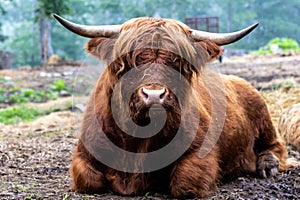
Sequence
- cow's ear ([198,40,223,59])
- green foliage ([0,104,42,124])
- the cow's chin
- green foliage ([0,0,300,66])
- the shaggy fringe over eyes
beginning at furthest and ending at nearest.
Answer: green foliage ([0,0,300,66])
green foliage ([0,104,42,124])
cow's ear ([198,40,223,59])
the shaggy fringe over eyes
the cow's chin

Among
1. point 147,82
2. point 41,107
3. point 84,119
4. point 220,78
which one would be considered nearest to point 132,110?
point 147,82

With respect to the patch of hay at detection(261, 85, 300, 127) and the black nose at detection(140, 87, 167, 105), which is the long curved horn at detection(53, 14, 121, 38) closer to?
the black nose at detection(140, 87, 167, 105)

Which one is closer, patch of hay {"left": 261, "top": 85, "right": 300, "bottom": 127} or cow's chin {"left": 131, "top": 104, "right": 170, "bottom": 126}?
cow's chin {"left": 131, "top": 104, "right": 170, "bottom": 126}

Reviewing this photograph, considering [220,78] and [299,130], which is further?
[299,130]

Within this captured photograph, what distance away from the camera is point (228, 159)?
15.2 ft

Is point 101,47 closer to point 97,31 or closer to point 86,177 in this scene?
point 97,31

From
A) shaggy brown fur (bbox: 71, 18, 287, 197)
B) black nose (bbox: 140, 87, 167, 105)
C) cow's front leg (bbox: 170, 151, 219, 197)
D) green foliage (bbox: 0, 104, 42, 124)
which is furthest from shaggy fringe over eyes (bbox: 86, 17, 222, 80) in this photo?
green foliage (bbox: 0, 104, 42, 124)

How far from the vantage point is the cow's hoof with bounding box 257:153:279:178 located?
4977mm

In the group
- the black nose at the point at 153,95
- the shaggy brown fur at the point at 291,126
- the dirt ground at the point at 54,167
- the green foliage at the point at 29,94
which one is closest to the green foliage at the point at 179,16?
the green foliage at the point at 29,94

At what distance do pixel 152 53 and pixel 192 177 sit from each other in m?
0.95

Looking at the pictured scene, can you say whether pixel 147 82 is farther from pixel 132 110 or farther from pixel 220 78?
pixel 220 78

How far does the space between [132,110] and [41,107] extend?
934 centimetres

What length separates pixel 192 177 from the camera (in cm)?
383

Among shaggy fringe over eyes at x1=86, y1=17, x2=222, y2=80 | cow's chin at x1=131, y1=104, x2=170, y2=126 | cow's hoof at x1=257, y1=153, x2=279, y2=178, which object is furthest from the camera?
cow's hoof at x1=257, y1=153, x2=279, y2=178
